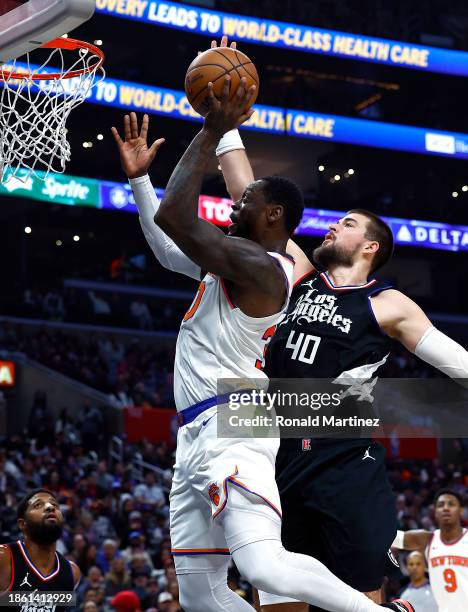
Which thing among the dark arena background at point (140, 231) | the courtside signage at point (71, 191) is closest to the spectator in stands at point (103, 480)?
the dark arena background at point (140, 231)

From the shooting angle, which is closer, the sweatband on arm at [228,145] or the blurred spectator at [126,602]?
the sweatband on arm at [228,145]

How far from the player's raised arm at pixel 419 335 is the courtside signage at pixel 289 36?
13429 millimetres

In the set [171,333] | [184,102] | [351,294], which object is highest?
[184,102]

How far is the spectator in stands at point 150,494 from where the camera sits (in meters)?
13.5

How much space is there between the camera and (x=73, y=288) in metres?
23.6

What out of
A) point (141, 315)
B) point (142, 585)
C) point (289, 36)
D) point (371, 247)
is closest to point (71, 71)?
point (371, 247)

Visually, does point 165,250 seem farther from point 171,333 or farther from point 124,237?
point 124,237

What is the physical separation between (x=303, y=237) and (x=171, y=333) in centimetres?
388

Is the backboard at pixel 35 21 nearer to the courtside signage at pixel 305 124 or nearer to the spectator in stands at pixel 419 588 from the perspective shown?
the spectator in stands at pixel 419 588

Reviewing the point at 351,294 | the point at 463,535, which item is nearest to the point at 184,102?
the point at 463,535

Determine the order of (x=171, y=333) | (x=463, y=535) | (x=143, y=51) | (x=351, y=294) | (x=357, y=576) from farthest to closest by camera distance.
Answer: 1. (x=171, y=333)
2. (x=143, y=51)
3. (x=463, y=535)
4. (x=351, y=294)
5. (x=357, y=576)

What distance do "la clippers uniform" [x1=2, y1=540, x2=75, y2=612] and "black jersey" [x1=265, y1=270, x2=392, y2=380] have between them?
2.17 m

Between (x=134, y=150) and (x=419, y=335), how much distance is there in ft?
4.75

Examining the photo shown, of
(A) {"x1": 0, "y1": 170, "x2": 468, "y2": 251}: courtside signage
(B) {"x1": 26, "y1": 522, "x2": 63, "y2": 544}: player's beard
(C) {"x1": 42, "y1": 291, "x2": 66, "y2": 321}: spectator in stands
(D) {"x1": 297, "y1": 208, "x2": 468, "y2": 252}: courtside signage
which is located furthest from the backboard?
(C) {"x1": 42, "y1": 291, "x2": 66, "y2": 321}: spectator in stands
